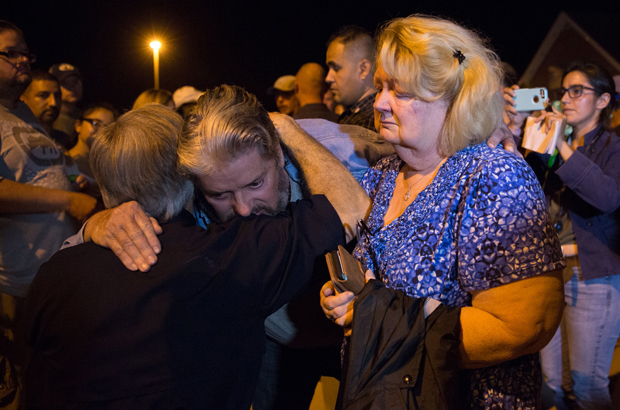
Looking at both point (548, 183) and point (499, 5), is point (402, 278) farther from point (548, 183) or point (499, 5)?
point (499, 5)

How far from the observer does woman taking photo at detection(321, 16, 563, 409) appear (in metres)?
1.16

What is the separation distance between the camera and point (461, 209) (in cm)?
126

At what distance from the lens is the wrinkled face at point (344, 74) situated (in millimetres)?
3711

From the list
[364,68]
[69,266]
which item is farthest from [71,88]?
[69,266]

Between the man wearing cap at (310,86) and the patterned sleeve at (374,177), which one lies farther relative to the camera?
the man wearing cap at (310,86)

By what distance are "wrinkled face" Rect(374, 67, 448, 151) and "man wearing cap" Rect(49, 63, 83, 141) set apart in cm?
397

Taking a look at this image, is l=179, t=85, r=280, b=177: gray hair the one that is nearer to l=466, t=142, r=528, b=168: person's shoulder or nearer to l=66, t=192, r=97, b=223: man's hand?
l=466, t=142, r=528, b=168: person's shoulder

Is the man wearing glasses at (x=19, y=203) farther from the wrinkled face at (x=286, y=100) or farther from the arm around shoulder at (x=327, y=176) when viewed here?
the wrinkled face at (x=286, y=100)

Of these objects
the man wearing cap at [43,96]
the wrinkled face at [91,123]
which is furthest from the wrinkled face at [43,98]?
the wrinkled face at [91,123]

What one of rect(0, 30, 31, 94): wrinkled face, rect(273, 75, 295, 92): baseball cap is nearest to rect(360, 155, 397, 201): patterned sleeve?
rect(0, 30, 31, 94): wrinkled face

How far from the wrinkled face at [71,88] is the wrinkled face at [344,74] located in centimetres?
272

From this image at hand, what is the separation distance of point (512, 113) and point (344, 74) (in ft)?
5.73

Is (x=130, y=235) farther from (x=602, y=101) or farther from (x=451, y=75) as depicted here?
(x=602, y=101)

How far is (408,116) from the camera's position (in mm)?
1429
